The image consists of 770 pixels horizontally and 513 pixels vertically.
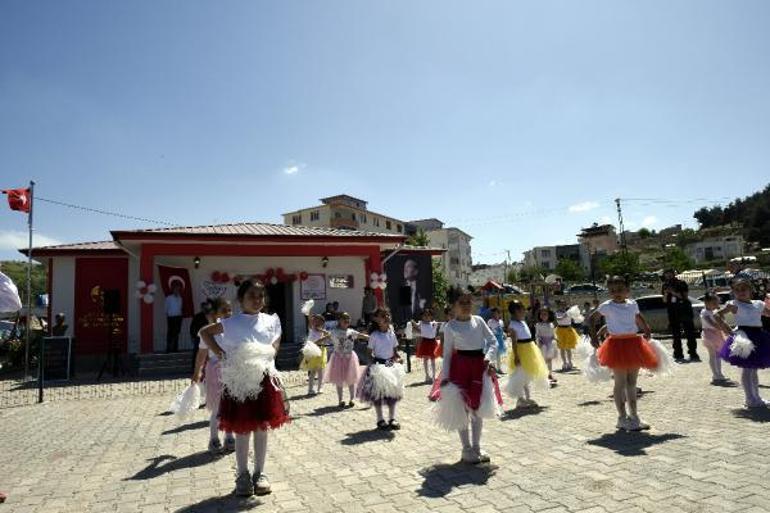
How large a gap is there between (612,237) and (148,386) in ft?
362

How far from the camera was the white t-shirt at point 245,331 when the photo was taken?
449 cm

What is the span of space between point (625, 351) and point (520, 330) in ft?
7.54

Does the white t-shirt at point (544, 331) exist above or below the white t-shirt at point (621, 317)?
below

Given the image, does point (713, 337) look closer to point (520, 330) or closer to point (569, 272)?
point (520, 330)

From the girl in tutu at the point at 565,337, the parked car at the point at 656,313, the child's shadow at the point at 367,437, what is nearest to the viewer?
the child's shadow at the point at 367,437

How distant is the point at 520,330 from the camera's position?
852 centimetres

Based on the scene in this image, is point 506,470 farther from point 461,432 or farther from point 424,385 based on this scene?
point 424,385

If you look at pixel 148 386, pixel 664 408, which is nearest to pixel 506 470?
pixel 664 408

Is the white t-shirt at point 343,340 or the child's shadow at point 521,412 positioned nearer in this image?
the child's shadow at point 521,412

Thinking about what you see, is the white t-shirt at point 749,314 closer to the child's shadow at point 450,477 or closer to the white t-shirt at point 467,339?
the white t-shirt at point 467,339

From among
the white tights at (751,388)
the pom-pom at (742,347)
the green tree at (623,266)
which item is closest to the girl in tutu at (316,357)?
the pom-pom at (742,347)

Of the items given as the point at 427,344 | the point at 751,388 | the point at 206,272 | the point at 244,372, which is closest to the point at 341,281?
the point at 206,272

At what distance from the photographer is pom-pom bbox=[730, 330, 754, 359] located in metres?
6.99

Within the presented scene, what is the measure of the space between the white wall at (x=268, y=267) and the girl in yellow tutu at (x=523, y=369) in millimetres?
11451
